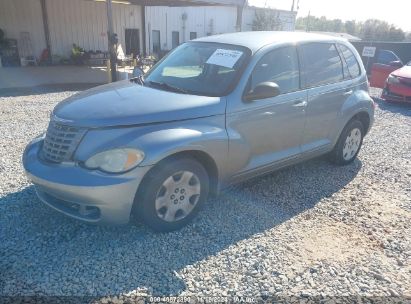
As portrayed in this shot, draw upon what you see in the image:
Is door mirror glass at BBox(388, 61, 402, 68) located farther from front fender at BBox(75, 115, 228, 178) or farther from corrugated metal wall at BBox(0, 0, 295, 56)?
corrugated metal wall at BBox(0, 0, 295, 56)

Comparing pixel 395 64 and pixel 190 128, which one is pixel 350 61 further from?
pixel 395 64

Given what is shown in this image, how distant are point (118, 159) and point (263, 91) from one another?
1.57m

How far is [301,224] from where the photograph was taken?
357 centimetres

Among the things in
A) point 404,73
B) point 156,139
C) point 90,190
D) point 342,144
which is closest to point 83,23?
point 404,73

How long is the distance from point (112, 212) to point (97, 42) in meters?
20.3

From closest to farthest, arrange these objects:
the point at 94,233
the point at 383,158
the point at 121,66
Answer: the point at 94,233 < the point at 383,158 < the point at 121,66

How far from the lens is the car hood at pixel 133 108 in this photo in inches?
118

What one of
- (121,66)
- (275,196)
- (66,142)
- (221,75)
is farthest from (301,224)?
(121,66)

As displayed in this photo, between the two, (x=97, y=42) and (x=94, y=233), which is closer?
(x=94, y=233)

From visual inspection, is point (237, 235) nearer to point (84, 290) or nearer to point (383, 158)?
point (84, 290)

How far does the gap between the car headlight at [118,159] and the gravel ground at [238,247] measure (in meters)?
0.76

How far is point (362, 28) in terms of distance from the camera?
7638cm

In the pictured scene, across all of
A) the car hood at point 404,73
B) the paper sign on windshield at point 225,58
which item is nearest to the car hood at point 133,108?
the paper sign on windshield at point 225,58

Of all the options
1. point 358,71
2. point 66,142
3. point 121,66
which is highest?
point 358,71
